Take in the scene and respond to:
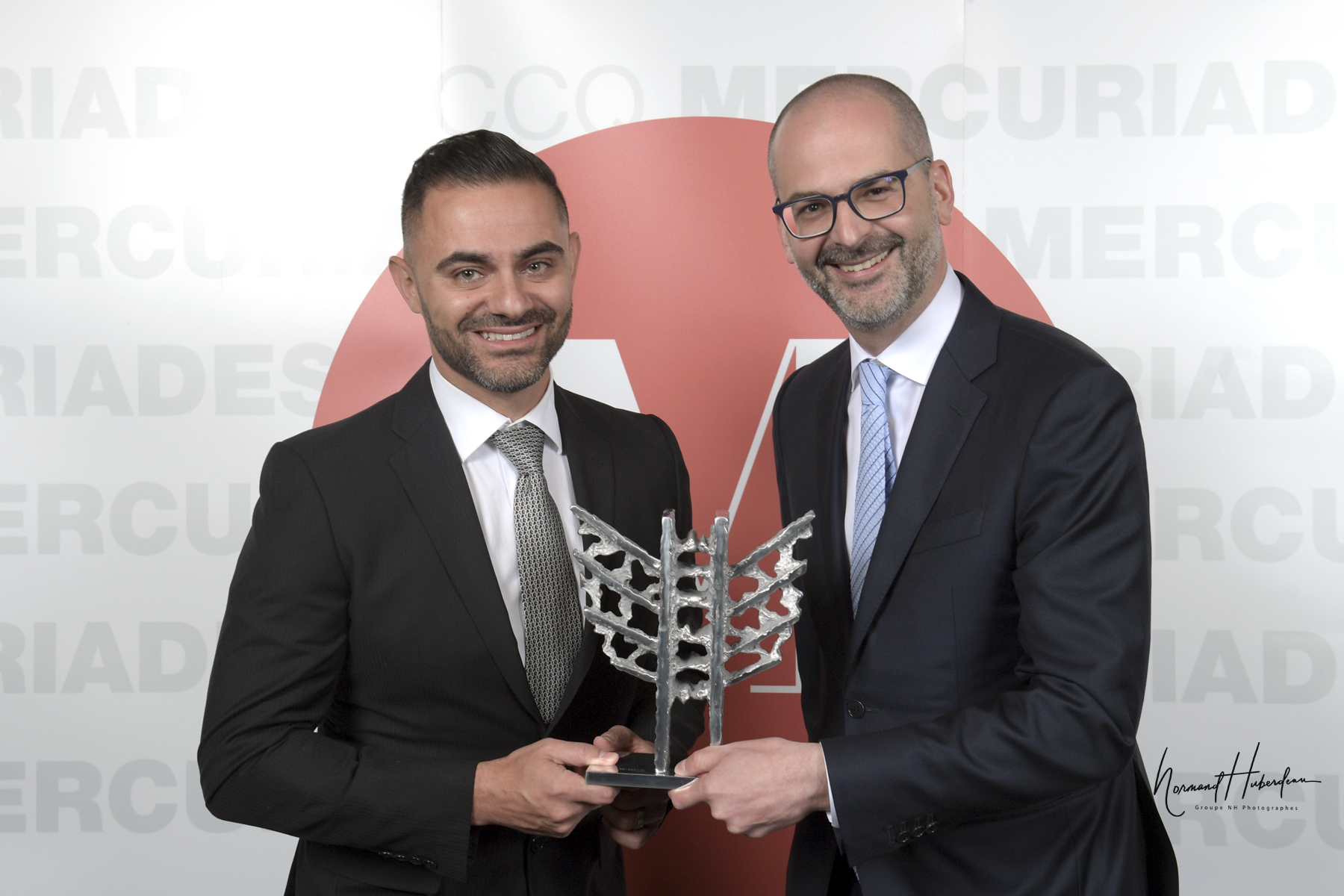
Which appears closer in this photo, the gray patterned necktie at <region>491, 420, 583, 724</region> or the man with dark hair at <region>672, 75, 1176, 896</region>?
the man with dark hair at <region>672, 75, 1176, 896</region>

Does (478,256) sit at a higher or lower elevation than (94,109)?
lower

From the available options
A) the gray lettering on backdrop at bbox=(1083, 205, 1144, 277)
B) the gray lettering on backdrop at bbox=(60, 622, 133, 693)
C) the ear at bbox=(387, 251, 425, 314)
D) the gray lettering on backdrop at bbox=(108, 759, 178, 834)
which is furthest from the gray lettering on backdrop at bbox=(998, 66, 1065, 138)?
the gray lettering on backdrop at bbox=(108, 759, 178, 834)

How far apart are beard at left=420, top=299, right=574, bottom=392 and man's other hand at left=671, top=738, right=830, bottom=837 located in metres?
0.82

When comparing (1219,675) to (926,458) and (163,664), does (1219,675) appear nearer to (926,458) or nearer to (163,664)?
(926,458)

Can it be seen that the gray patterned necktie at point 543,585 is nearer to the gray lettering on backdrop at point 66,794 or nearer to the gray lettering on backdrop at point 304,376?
the gray lettering on backdrop at point 304,376

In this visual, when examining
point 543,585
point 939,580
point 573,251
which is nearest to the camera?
point 939,580

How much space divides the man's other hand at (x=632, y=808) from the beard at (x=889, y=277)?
937 millimetres

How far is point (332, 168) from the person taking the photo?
3.20 metres

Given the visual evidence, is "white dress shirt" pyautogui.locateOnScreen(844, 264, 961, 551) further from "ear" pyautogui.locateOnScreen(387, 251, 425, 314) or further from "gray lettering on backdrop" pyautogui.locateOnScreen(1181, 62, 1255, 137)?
"gray lettering on backdrop" pyautogui.locateOnScreen(1181, 62, 1255, 137)

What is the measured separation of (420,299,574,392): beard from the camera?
81.5 inches

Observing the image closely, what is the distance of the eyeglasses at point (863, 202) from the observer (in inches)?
81.7

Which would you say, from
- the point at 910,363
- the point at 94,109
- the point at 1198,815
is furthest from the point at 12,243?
the point at 1198,815

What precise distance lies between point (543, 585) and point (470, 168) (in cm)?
85

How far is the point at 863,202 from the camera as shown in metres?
2.09
